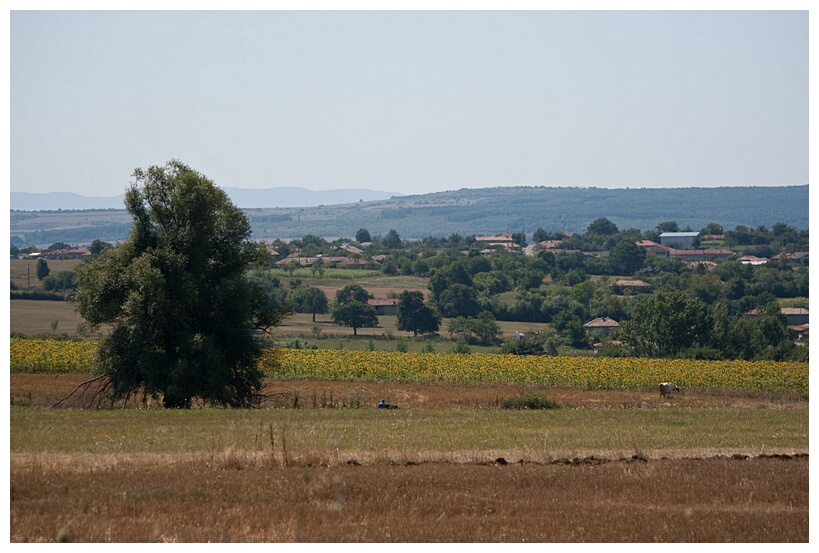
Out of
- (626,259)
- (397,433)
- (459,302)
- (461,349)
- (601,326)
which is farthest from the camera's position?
(626,259)

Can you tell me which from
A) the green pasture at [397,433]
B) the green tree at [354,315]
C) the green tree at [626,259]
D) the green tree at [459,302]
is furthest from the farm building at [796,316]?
the green pasture at [397,433]

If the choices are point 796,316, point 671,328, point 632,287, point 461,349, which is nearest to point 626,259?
point 632,287

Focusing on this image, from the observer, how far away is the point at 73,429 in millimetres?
21312

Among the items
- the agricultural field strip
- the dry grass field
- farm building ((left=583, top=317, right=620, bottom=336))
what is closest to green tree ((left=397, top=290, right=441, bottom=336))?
farm building ((left=583, top=317, right=620, bottom=336))

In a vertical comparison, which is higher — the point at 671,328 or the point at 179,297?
the point at 179,297

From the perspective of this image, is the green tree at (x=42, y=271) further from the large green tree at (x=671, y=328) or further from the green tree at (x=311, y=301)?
the large green tree at (x=671, y=328)

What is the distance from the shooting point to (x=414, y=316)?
105938 mm

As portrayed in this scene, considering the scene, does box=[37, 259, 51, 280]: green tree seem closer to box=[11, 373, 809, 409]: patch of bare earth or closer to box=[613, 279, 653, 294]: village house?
box=[613, 279, 653, 294]: village house

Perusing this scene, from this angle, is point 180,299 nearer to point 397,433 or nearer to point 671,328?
point 397,433

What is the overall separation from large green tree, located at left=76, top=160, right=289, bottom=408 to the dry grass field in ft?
15.4

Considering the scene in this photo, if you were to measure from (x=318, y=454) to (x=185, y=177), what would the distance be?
16.1 m

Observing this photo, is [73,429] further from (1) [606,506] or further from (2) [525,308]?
(2) [525,308]

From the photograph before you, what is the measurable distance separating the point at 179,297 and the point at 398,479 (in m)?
16.6

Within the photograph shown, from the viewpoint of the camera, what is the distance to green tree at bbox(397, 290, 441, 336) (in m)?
106
